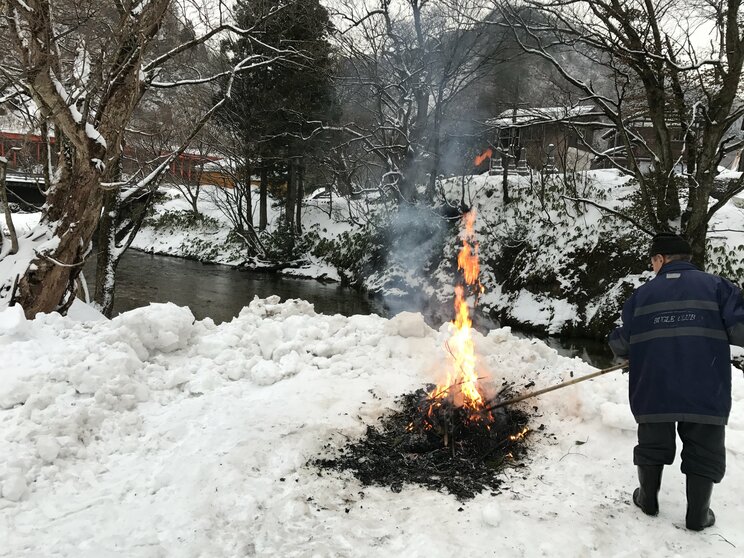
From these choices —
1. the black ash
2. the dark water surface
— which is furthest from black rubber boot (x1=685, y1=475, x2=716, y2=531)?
the dark water surface

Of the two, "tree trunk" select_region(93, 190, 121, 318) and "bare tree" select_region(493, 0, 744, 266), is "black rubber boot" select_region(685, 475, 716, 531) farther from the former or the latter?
"tree trunk" select_region(93, 190, 121, 318)

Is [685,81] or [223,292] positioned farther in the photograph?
[223,292]

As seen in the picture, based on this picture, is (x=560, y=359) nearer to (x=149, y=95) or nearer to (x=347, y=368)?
(x=347, y=368)

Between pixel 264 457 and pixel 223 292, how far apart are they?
50.4ft

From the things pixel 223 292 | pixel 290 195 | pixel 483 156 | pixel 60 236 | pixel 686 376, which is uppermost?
pixel 483 156

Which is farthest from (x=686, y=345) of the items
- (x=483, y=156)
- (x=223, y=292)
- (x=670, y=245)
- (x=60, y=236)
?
(x=483, y=156)

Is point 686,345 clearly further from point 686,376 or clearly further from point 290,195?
point 290,195

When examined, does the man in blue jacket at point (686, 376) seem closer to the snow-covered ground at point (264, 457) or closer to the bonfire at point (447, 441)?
the snow-covered ground at point (264, 457)

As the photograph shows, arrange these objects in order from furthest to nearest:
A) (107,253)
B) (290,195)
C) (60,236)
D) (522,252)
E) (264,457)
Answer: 1. (290,195)
2. (522,252)
3. (107,253)
4. (60,236)
5. (264,457)

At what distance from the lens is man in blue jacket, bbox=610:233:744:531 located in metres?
2.95

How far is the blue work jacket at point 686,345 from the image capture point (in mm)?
2943

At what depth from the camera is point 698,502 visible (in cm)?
296

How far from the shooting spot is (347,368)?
5.66m

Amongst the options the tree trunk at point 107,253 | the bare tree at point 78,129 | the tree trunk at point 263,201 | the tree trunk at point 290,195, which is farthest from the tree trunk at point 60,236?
the tree trunk at point 263,201
